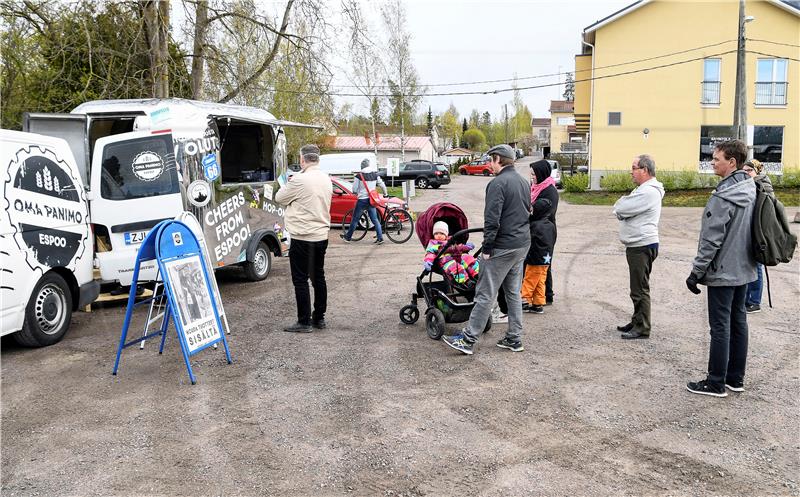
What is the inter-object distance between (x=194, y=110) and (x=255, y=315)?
2977 mm

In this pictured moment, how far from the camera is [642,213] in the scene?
21.5 feet

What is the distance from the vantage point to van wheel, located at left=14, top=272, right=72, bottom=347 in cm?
650

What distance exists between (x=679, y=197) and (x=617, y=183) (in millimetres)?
2746

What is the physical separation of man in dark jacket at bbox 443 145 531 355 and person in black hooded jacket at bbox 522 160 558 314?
1.58 m

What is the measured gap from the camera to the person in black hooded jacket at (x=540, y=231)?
7688 mm

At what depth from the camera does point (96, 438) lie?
4.53 m

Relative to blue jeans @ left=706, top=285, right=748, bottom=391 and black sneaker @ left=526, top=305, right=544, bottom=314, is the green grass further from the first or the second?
blue jeans @ left=706, top=285, right=748, bottom=391

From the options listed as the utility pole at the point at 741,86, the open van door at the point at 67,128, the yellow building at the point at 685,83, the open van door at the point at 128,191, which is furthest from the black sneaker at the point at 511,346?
the yellow building at the point at 685,83

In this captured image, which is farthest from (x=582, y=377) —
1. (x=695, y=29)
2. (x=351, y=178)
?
(x=695, y=29)

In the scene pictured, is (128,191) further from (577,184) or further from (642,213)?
(577,184)

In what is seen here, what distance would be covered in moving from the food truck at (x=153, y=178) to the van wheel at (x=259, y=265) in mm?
30

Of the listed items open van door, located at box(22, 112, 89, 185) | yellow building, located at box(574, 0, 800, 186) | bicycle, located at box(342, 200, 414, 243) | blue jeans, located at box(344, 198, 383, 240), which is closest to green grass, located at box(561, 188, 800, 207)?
yellow building, located at box(574, 0, 800, 186)

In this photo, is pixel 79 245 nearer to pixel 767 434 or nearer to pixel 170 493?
pixel 170 493

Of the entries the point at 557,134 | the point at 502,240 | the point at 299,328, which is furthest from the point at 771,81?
the point at 557,134
